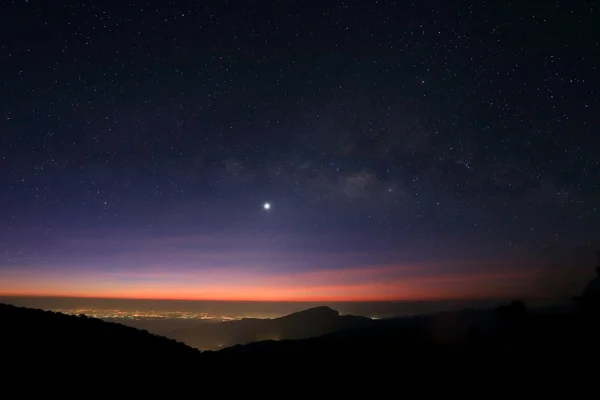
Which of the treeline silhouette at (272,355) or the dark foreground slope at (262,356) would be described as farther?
the treeline silhouette at (272,355)

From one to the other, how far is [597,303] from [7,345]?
4830 cm

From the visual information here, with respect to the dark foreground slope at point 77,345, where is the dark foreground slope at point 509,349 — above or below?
below

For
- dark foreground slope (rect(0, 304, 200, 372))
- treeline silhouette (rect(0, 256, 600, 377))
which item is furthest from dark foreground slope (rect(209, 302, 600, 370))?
dark foreground slope (rect(0, 304, 200, 372))

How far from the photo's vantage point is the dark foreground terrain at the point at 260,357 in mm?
21188

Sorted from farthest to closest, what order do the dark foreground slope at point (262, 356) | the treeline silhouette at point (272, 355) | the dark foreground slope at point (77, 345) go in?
the treeline silhouette at point (272, 355)
the dark foreground slope at point (262, 356)
the dark foreground slope at point (77, 345)

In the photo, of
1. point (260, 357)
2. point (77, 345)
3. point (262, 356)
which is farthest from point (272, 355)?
point (77, 345)

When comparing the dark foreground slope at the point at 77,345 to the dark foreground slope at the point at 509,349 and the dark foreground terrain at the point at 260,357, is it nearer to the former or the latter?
the dark foreground terrain at the point at 260,357

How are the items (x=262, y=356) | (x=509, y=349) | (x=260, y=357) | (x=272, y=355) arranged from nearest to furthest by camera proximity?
(x=509, y=349) < (x=260, y=357) < (x=262, y=356) < (x=272, y=355)

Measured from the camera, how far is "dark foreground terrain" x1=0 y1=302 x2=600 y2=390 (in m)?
21.2

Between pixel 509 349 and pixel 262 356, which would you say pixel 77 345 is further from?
pixel 509 349

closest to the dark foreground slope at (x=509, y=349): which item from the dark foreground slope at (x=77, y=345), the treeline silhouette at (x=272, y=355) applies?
the treeline silhouette at (x=272, y=355)

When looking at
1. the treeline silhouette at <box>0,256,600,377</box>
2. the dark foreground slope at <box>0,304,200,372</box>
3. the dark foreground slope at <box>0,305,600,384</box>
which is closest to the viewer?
the dark foreground slope at <box>0,304,200,372</box>

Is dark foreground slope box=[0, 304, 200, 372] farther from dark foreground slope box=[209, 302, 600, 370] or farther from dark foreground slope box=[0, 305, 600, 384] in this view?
dark foreground slope box=[209, 302, 600, 370]

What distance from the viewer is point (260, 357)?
3891 centimetres
